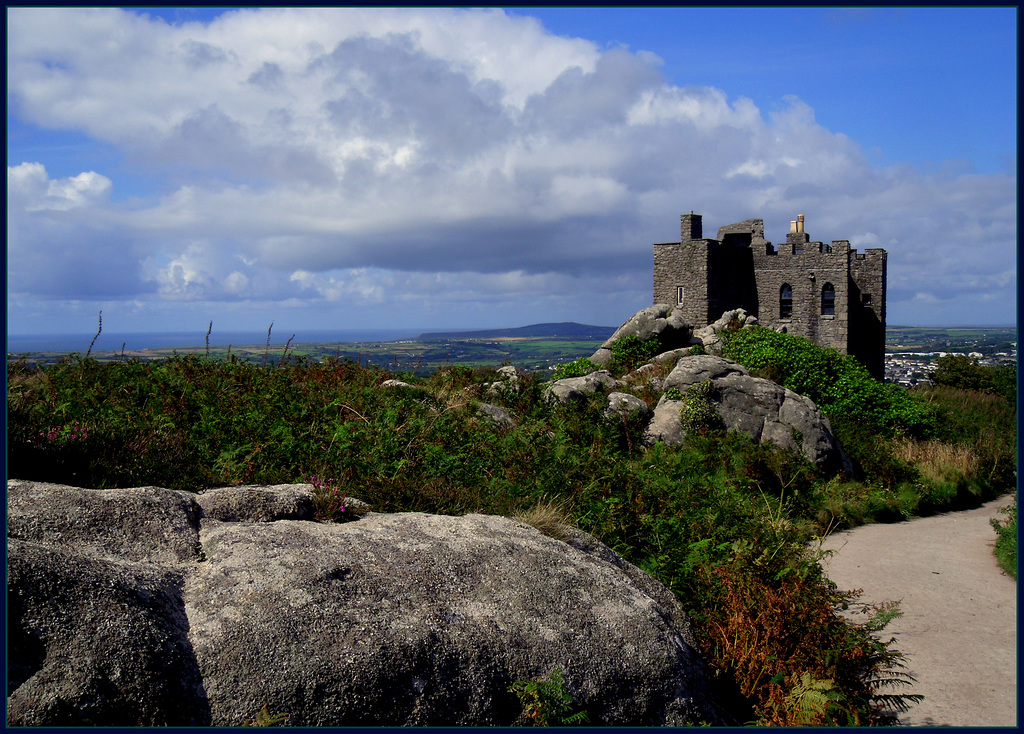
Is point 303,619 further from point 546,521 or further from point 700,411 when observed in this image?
point 700,411

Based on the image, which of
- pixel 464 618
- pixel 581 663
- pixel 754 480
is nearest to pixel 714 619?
pixel 581 663

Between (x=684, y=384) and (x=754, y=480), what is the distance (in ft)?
12.0

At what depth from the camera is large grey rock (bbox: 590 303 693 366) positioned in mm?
20575

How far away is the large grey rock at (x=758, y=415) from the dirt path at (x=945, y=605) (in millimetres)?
2082

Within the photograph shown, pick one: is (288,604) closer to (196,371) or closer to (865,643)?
(865,643)

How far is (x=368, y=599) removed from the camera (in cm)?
428

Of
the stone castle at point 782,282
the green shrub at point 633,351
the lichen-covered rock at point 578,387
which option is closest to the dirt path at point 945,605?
the lichen-covered rock at point 578,387

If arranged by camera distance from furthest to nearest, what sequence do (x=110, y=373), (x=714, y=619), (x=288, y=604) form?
(x=110, y=373)
(x=714, y=619)
(x=288, y=604)

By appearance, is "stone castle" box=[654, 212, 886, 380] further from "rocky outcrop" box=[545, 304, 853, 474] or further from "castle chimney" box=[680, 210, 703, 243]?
"rocky outcrop" box=[545, 304, 853, 474]

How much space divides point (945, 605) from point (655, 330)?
41.1 feet

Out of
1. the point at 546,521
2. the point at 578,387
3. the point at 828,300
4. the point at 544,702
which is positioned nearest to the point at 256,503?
the point at 546,521

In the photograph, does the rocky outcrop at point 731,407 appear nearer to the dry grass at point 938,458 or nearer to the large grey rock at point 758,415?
the large grey rock at point 758,415

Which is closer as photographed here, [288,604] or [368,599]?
[288,604]

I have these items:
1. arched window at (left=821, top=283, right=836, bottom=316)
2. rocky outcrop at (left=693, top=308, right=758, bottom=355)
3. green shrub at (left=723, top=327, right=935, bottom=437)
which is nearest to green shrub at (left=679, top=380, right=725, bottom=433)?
green shrub at (left=723, top=327, right=935, bottom=437)
